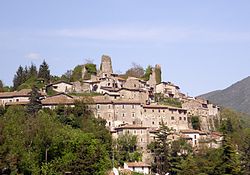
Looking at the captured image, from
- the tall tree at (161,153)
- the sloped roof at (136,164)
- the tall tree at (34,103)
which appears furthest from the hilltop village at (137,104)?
the sloped roof at (136,164)

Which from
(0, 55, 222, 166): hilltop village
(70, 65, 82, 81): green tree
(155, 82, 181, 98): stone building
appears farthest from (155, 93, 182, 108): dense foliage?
(70, 65, 82, 81): green tree

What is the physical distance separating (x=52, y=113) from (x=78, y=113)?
142 inches

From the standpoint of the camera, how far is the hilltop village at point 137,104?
73.2 meters

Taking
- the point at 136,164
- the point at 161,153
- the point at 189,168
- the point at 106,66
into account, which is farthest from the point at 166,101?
the point at 189,168

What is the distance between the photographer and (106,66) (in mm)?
90562

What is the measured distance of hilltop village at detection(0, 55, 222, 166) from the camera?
73188mm

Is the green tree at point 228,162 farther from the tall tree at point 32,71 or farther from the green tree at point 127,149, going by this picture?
the tall tree at point 32,71

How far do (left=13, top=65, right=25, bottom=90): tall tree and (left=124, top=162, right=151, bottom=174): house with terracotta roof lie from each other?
33.1m

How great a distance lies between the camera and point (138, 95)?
79938 millimetres

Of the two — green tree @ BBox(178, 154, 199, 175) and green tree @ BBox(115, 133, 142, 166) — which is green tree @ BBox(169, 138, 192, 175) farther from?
green tree @ BBox(115, 133, 142, 166)

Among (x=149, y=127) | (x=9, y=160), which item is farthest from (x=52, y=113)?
(x=9, y=160)

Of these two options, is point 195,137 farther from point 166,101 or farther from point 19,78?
point 19,78

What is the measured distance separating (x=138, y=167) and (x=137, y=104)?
13.1m

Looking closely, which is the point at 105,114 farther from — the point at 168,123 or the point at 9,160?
the point at 9,160
